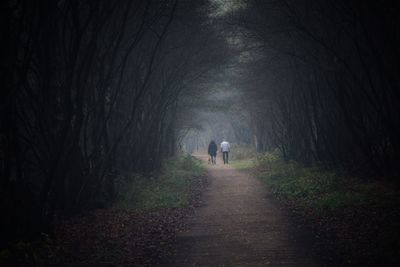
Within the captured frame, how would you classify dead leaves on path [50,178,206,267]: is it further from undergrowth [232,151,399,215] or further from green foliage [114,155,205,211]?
undergrowth [232,151,399,215]

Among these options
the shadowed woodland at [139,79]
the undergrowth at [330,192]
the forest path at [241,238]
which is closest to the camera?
the forest path at [241,238]

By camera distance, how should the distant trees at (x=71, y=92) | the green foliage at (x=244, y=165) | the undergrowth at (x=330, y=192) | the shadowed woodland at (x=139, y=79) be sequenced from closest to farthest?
the distant trees at (x=71, y=92) < the shadowed woodland at (x=139, y=79) < the undergrowth at (x=330, y=192) < the green foliage at (x=244, y=165)

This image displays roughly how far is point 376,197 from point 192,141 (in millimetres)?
75983

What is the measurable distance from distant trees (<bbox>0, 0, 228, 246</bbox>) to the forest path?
3.00m

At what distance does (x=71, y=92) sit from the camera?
1166 cm

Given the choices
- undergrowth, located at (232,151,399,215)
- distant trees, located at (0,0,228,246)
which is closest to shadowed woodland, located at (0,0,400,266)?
distant trees, located at (0,0,228,246)

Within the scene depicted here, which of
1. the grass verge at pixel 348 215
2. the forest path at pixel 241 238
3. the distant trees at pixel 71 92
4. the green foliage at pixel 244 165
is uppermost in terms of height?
the distant trees at pixel 71 92

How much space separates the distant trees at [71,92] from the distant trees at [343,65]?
287 cm

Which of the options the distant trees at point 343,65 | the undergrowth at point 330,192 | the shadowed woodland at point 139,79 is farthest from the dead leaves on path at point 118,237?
the distant trees at point 343,65

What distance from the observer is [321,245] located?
24.0 ft

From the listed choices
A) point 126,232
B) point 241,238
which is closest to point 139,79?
point 126,232

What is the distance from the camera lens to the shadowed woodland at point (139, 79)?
8.20 m

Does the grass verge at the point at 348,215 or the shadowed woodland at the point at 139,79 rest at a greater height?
the shadowed woodland at the point at 139,79

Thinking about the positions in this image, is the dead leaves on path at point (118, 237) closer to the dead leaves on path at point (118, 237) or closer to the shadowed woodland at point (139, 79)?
the dead leaves on path at point (118, 237)
